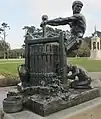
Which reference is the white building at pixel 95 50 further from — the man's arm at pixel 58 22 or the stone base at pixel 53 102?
the stone base at pixel 53 102

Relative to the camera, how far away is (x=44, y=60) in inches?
129

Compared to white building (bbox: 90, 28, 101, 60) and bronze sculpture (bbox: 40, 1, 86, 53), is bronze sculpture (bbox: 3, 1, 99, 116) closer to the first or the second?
bronze sculpture (bbox: 40, 1, 86, 53)

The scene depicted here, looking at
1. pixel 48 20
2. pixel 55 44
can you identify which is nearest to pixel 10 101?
pixel 55 44

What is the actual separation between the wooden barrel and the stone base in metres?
0.39

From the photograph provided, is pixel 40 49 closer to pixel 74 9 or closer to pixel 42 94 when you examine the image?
pixel 42 94

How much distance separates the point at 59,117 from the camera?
9.16 feet

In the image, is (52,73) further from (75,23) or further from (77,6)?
(77,6)

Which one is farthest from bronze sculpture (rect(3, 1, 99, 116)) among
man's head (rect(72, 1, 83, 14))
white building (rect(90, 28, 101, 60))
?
white building (rect(90, 28, 101, 60))

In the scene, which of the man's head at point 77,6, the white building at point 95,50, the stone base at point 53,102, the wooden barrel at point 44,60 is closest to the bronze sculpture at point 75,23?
the man's head at point 77,6

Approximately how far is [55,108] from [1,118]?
31.9 inches

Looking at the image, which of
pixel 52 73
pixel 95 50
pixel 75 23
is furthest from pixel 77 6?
pixel 95 50

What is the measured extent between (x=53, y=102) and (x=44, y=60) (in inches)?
28.9

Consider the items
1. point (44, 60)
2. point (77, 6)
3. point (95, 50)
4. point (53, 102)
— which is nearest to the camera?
point (53, 102)

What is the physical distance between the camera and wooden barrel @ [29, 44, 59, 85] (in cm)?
328
